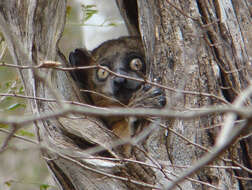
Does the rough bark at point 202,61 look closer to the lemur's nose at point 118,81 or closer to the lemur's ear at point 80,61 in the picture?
the lemur's nose at point 118,81

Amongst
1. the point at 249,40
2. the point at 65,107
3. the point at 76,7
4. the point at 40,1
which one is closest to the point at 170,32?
the point at 249,40

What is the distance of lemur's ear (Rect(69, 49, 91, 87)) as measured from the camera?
4.49 metres

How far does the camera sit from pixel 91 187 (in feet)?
9.86

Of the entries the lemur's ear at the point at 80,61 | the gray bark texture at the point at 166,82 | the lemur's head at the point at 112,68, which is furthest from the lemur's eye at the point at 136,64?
the gray bark texture at the point at 166,82

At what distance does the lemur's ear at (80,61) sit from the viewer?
449 centimetres

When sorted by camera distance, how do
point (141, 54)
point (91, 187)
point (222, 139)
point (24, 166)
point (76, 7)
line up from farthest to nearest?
1. point (76, 7)
2. point (141, 54)
3. point (91, 187)
4. point (24, 166)
5. point (222, 139)

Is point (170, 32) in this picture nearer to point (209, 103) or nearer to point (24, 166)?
point (209, 103)

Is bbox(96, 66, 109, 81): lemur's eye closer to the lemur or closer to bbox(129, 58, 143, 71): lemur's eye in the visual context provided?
the lemur

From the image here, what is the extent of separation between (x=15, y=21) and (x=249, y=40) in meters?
1.93

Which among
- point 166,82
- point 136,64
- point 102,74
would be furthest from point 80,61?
point 166,82

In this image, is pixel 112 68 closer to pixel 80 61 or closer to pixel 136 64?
pixel 136 64

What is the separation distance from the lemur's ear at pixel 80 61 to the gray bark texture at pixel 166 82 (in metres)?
1.07

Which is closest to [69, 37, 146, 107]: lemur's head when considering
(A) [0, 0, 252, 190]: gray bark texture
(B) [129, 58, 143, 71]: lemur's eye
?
(B) [129, 58, 143, 71]: lemur's eye

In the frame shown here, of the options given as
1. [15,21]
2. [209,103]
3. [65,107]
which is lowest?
[209,103]
